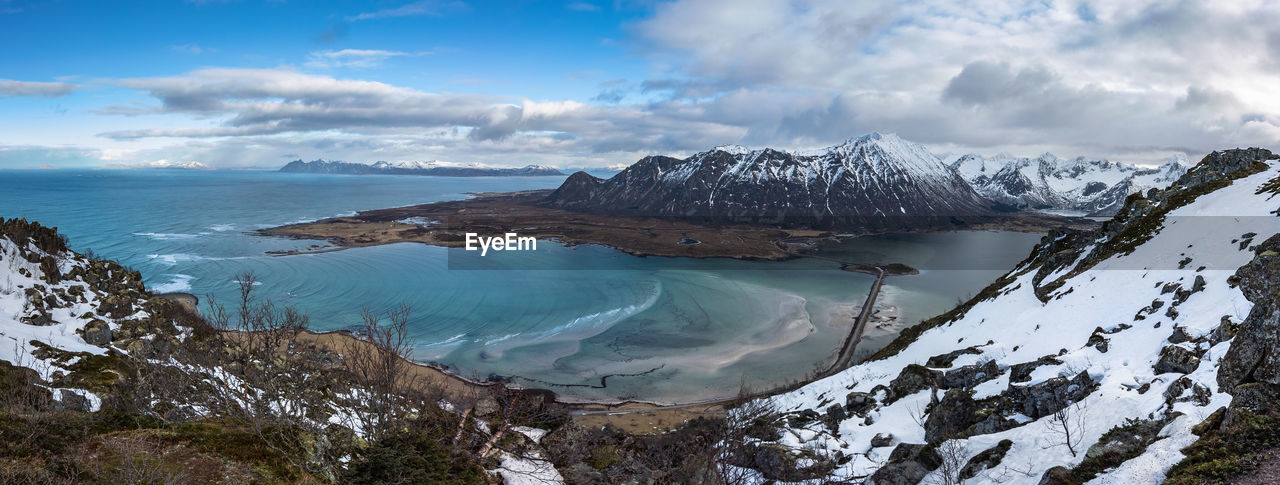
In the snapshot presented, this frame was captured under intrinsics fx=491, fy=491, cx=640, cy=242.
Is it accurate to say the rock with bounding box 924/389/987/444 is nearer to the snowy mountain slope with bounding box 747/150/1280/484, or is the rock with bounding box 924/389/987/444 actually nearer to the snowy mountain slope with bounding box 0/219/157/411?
→ the snowy mountain slope with bounding box 747/150/1280/484

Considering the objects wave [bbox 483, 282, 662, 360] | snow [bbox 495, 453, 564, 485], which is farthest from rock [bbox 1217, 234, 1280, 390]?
wave [bbox 483, 282, 662, 360]

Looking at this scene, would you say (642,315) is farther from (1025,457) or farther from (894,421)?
(1025,457)

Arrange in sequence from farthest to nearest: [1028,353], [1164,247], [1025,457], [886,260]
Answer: [886,260], [1164,247], [1028,353], [1025,457]

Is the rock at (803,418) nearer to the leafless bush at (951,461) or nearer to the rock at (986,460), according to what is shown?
the leafless bush at (951,461)

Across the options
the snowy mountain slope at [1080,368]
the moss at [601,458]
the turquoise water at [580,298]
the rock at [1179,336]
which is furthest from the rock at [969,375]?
the turquoise water at [580,298]

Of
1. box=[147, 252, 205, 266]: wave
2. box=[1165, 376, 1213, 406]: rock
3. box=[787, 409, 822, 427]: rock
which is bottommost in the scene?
box=[787, 409, 822, 427]: rock

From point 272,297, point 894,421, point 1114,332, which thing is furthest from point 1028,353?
point 272,297
